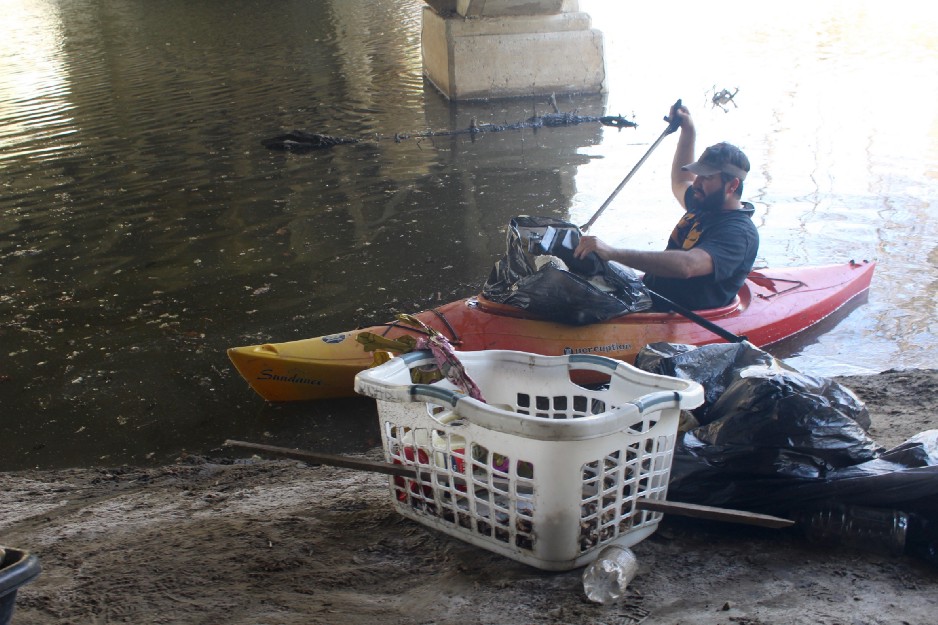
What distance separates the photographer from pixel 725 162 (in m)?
4.29

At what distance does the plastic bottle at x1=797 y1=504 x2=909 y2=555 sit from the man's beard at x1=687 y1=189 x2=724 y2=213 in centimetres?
230

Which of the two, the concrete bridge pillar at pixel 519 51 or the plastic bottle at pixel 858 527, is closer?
the plastic bottle at pixel 858 527

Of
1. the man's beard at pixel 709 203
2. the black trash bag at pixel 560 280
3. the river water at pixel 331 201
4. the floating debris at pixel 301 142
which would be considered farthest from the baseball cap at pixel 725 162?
the floating debris at pixel 301 142

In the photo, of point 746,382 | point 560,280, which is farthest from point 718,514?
point 560,280

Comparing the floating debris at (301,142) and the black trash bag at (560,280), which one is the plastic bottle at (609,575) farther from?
the floating debris at (301,142)

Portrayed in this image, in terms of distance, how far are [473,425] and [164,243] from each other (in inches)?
217

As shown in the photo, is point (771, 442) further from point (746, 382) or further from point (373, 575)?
point (373, 575)

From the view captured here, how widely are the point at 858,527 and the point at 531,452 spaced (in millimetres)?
966

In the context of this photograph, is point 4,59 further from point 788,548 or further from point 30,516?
point 788,548

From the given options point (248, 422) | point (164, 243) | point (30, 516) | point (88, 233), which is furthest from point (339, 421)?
point (88, 233)

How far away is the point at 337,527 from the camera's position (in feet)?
8.76

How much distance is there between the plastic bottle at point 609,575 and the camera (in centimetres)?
216

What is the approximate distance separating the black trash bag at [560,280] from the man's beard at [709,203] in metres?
0.50

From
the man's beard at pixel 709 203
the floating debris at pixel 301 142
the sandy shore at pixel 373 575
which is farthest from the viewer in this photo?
the floating debris at pixel 301 142
